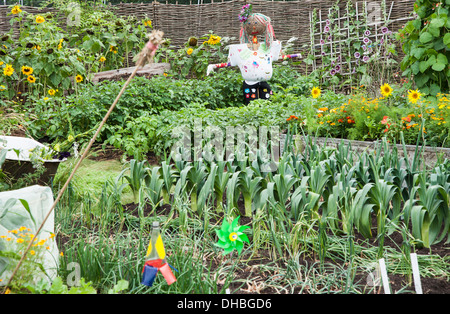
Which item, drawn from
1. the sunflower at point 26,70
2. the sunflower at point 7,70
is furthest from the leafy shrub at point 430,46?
the sunflower at point 7,70

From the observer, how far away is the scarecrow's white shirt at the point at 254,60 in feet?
19.3

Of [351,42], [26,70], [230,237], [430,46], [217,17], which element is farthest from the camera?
[217,17]

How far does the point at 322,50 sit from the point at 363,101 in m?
4.40

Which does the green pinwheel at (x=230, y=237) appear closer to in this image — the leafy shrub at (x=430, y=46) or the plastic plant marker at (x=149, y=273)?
the plastic plant marker at (x=149, y=273)

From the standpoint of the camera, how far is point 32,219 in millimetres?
1724

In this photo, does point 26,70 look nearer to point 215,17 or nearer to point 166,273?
point 215,17

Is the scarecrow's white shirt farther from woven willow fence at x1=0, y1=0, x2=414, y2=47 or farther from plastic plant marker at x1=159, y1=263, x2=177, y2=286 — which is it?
plastic plant marker at x1=159, y1=263, x2=177, y2=286

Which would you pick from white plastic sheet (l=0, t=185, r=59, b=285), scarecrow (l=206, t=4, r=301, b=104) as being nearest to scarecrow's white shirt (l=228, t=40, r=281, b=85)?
scarecrow (l=206, t=4, r=301, b=104)

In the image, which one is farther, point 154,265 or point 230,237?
point 230,237

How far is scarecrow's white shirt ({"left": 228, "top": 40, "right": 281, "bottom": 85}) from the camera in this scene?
588 centimetres

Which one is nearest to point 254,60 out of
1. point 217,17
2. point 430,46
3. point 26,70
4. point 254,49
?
point 254,49

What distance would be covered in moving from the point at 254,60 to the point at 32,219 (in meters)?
4.57

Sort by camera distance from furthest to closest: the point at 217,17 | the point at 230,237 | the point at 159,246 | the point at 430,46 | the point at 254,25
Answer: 1. the point at 217,17
2. the point at 254,25
3. the point at 430,46
4. the point at 230,237
5. the point at 159,246

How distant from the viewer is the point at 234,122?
4.34 metres
